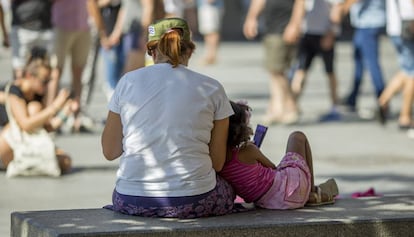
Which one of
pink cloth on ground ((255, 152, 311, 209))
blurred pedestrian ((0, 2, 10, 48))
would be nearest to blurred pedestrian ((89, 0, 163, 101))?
blurred pedestrian ((0, 2, 10, 48))

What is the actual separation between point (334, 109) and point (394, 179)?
4.78 metres

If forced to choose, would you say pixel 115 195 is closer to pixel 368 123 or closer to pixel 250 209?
pixel 250 209

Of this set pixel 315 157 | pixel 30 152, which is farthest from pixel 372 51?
pixel 30 152

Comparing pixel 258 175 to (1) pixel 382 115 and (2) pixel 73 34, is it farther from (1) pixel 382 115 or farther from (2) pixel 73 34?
(1) pixel 382 115

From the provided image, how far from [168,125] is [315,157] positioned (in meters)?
5.59

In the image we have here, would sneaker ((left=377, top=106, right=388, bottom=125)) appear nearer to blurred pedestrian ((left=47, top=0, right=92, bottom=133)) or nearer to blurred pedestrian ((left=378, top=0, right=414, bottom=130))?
blurred pedestrian ((left=378, top=0, right=414, bottom=130))

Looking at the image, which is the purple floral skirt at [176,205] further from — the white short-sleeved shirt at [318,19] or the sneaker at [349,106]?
the sneaker at [349,106]

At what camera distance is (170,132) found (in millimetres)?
6770

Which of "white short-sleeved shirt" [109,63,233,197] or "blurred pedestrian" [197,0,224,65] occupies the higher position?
"blurred pedestrian" [197,0,224,65]

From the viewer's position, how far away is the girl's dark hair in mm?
7133

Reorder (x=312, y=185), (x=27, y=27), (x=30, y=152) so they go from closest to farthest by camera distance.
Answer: (x=312, y=185) < (x=30, y=152) < (x=27, y=27)

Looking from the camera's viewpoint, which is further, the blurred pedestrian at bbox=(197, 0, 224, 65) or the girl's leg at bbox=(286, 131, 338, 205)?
the blurred pedestrian at bbox=(197, 0, 224, 65)

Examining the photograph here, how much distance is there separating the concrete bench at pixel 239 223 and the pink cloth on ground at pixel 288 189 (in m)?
0.07

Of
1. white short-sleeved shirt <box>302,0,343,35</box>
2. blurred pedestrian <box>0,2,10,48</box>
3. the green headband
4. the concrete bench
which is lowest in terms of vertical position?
the concrete bench
